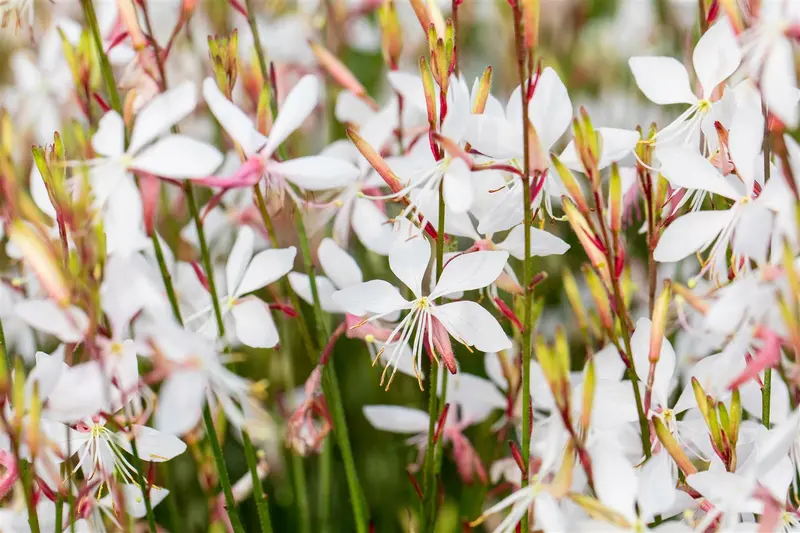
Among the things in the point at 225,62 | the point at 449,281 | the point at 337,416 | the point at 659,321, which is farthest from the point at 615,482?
the point at 225,62

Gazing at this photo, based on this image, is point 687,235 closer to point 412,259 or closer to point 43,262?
point 412,259

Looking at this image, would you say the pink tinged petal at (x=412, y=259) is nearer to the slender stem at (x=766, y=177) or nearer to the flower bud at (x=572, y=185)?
the flower bud at (x=572, y=185)

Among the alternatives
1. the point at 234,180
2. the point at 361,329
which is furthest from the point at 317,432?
the point at 234,180

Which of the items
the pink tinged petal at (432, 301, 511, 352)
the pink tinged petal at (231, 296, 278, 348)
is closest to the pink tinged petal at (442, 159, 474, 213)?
the pink tinged petal at (432, 301, 511, 352)

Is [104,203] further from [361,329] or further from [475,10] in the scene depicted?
[475,10]

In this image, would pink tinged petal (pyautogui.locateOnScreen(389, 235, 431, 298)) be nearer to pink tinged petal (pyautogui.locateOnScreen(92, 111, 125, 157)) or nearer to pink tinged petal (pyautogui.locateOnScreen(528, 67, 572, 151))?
pink tinged petal (pyautogui.locateOnScreen(528, 67, 572, 151))

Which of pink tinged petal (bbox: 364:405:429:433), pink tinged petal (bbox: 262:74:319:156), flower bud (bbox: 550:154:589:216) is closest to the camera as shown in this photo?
flower bud (bbox: 550:154:589:216)
